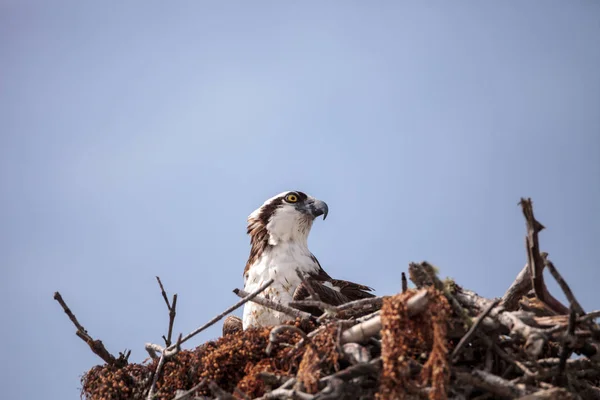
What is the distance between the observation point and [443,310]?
17.6 ft

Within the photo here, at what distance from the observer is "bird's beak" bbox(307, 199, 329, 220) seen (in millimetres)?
9188

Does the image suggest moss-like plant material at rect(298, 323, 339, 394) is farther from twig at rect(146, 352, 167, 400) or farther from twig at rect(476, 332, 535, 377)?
twig at rect(146, 352, 167, 400)

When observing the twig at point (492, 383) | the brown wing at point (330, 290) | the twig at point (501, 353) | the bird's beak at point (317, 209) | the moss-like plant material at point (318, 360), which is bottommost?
the twig at point (492, 383)

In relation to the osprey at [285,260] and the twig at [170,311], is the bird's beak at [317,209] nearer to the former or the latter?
the osprey at [285,260]

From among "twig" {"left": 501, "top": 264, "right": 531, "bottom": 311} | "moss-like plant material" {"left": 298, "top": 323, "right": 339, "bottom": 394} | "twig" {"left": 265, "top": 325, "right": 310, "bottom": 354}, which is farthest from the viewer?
"twig" {"left": 501, "top": 264, "right": 531, "bottom": 311}

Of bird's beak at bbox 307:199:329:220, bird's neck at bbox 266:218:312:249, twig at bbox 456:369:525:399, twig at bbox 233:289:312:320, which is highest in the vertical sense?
bird's beak at bbox 307:199:329:220

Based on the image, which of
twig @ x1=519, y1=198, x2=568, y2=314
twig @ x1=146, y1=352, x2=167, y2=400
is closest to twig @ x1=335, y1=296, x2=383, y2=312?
twig @ x1=519, y1=198, x2=568, y2=314

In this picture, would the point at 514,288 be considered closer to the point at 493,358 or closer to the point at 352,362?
the point at 493,358

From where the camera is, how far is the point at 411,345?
5.52m

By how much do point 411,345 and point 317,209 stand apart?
3843 mm

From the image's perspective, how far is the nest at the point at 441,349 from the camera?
521 centimetres

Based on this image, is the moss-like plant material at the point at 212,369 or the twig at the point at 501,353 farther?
the moss-like plant material at the point at 212,369

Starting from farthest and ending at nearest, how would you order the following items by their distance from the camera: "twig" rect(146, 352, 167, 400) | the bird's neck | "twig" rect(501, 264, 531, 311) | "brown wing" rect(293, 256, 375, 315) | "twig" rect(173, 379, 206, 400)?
1. the bird's neck
2. "brown wing" rect(293, 256, 375, 315)
3. "twig" rect(146, 352, 167, 400)
4. "twig" rect(501, 264, 531, 311)
5. "twig" rect(173, 379, 206, 400)

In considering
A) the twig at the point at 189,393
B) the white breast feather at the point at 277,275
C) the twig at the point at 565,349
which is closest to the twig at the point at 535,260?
the twig at the point at 565,349
